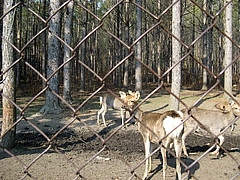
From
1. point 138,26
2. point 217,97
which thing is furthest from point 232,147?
point 138,26

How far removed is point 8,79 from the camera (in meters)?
6.50

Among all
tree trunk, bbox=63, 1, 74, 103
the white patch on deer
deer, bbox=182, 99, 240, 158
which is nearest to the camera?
the white patch on deer

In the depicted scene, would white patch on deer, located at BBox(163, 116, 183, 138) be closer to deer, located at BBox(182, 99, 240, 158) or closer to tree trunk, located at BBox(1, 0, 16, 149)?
tree trunk, located at BBox(1, 0, 16, 149)

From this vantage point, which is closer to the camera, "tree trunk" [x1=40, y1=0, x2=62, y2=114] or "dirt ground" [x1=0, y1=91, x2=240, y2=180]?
"dirt ground" [x1=0, y1=91, x2=240, y2=180]

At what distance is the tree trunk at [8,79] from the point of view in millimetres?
5812

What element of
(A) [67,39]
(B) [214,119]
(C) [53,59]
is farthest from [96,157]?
(A) [67,39]

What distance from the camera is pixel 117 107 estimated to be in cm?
1282

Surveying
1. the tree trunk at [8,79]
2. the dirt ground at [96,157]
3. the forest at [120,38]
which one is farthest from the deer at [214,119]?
the tree trunk at [8,79]

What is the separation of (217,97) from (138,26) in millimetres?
5495

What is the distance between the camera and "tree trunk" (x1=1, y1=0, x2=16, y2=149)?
19.1ft

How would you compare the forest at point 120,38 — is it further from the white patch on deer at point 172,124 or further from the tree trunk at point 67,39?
the white patch on deer at point 172,124

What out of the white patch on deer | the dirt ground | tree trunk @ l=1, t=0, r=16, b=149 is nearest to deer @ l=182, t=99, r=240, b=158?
the dirt ground

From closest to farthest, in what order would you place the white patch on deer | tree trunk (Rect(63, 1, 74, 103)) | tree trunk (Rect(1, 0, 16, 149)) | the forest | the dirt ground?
1. the white patch on deer
2. tree trunk (Rect(1, 0, 16, 149))
3. the dirt ground
4. tree trunk (Rect(63, 1, 74, 103))
5. the forest

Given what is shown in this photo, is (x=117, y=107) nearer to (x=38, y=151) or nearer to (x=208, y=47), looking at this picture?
(x=38, y=151)
